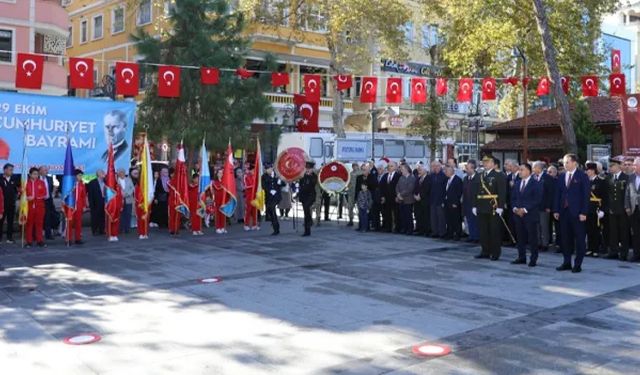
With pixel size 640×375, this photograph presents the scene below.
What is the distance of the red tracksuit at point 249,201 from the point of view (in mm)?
17594

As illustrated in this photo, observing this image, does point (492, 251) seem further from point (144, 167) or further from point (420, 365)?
point (144, 167)

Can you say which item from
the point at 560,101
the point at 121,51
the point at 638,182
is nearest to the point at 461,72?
the point at 560,101

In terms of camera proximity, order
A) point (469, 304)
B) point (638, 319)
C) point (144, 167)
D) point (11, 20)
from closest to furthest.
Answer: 1. point (638, 319)
2. point (469, 304)
3. point (144, 167)
4. point (11, 20)

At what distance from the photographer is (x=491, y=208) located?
40.7 feet

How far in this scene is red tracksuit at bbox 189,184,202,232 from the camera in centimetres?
1672

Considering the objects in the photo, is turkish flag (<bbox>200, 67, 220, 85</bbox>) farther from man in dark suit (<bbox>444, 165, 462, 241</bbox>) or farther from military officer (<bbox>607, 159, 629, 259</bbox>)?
military officer (<bbox>607, 159, 629, 259</bbox>)

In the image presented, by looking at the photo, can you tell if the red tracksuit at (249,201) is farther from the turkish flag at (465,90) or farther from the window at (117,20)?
the window at (117,20)

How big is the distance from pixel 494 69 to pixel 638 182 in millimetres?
13361

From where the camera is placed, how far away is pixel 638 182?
12438 millimetres

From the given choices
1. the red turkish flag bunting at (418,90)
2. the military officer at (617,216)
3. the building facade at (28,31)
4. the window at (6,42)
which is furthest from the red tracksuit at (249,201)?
the window at (6,42)

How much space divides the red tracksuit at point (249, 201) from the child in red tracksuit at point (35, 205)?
5402 millimetres

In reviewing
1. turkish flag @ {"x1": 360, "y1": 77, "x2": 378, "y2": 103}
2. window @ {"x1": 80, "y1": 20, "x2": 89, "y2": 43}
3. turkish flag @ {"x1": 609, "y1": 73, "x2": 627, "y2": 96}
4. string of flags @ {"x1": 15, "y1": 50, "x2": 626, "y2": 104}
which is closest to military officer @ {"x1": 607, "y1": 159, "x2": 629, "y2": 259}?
turkish flag @ {"x1": 609, "y1": 73, "x2": 627, "y2": 96}

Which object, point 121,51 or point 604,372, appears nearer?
point 604,372

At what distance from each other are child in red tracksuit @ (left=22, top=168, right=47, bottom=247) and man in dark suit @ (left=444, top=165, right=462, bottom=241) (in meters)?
9.21
